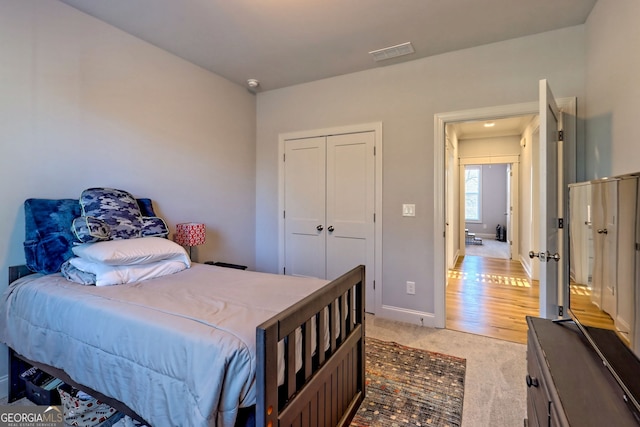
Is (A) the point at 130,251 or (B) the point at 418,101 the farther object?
(B) the point at 418,101

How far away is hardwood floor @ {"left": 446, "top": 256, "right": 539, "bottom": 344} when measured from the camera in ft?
9.80

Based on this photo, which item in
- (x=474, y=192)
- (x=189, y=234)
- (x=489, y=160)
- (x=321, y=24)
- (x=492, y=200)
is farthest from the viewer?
(x=474, y=192)

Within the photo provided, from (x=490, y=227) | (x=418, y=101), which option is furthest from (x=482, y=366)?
(x=490, y=227)

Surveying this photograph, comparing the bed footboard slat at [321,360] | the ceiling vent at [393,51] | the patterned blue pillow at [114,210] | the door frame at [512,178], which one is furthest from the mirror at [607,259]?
the door frame at [512,178]

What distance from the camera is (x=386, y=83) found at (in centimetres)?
320

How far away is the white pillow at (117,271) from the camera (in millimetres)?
1825

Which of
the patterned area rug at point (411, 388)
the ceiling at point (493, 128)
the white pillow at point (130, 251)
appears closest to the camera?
the patterned area rug at point (411, 388)

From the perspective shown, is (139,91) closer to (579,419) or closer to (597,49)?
A: (579,419)

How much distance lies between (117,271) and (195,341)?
1087 millimetres

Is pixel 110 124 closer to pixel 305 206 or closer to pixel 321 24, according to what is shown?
pixel 321 24

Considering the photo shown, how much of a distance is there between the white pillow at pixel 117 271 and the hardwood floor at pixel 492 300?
2.72 metres

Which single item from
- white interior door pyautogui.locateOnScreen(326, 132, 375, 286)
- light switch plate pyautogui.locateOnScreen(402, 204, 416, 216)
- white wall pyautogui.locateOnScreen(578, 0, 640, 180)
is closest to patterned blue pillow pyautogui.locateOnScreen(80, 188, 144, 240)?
white interior door pyautogui.locateOnScreen(326, 132, 375, 286)

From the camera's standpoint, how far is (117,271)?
6.17ft

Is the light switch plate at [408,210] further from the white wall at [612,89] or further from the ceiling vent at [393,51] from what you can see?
the ceiling vent at [393,51]
